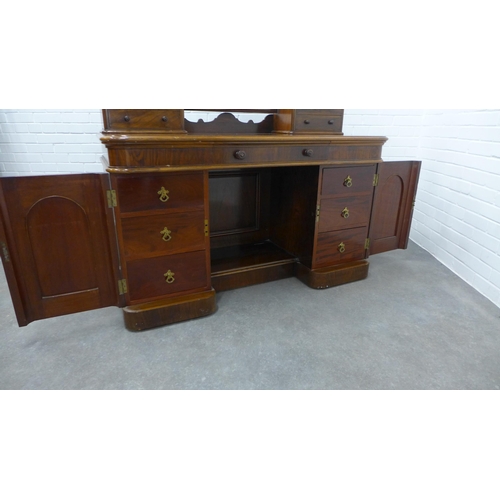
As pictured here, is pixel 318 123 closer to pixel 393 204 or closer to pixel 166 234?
pixel 393 204

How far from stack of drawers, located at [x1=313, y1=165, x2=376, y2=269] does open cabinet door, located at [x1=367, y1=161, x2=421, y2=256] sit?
9 centimetres

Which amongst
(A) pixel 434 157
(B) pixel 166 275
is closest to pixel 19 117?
(B) pixel 166 275

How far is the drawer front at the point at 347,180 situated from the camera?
2072 millimetres

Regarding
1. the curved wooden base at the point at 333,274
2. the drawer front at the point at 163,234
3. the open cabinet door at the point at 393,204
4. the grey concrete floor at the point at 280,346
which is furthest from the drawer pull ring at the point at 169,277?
the open cabinet door at the point at 393,204

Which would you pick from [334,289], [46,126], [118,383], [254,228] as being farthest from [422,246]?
[46,126]

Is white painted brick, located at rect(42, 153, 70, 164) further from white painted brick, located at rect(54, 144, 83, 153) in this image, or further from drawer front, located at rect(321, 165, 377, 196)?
drawer front, located at rect(321, 165, 377, 196)

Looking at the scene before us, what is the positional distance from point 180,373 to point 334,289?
114 cm

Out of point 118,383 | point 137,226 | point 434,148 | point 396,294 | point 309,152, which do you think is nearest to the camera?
point 118,383

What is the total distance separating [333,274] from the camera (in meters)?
2.25

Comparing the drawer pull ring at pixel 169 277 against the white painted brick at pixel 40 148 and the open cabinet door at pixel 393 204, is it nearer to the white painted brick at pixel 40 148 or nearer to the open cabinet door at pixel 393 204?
the open cabinet door at pixel 393 204

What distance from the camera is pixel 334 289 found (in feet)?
7.38

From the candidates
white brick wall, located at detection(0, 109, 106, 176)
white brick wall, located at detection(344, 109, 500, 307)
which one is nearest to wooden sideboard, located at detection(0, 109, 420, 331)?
white brick wall, located at detection(344, 109, 500, 307)

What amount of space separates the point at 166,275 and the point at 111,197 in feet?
1.51

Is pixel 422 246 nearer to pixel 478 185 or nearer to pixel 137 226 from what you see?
pixel 478 185
